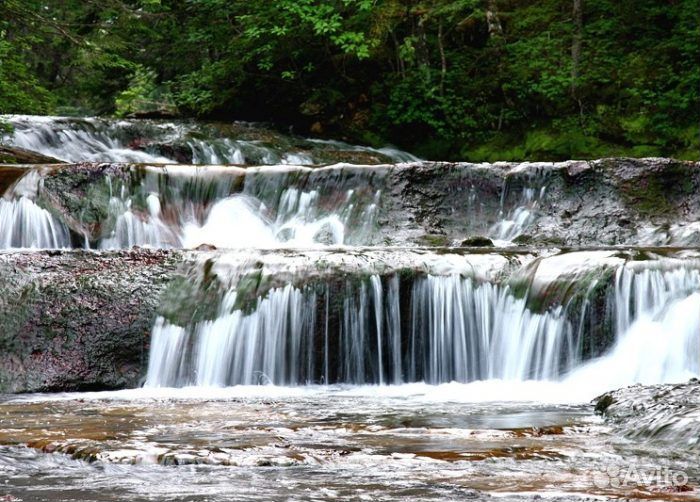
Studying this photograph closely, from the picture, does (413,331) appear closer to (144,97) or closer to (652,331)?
(652,331)

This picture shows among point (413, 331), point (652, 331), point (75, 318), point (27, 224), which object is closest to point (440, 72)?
point (27, 224)

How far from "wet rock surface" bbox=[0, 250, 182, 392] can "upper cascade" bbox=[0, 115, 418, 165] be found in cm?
658

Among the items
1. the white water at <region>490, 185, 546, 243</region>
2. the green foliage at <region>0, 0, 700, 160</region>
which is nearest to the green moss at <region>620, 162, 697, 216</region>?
the white water at <region>490, 185, 546, 243</region>

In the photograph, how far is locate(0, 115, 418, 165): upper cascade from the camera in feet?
50.0

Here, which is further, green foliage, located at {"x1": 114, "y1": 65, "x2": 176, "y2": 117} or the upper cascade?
green foliage, located at {"x1": 114, "y1": 65, "x2": 176, "y2": 117}

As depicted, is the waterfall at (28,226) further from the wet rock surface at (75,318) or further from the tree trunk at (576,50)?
the tree trunk at (576,50)

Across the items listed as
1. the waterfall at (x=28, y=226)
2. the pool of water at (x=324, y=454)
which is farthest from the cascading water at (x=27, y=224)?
the pool of water at (x=324, y=454)

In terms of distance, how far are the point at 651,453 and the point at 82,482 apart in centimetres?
266

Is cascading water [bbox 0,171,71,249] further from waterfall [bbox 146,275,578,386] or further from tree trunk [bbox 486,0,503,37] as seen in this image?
tree trunk [bbox 486,0,503,37]

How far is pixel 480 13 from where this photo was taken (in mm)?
19328

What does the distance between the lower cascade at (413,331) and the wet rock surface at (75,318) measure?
0.29 metres

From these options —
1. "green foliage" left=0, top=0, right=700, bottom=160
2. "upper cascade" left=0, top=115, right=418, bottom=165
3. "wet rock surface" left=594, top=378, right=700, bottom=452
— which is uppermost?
"green foliage" left=0, top=0, right=700, bottom=160

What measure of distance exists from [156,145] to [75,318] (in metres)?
7.85

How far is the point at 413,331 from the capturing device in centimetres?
839
